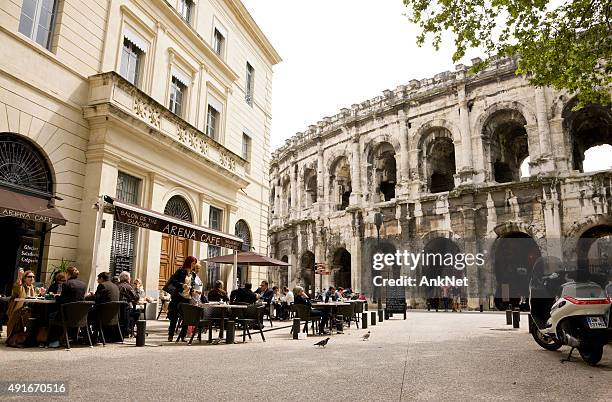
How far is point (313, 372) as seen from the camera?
5141 millimetres

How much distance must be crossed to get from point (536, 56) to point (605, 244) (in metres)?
15.2

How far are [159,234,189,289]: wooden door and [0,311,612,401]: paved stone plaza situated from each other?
4923 millimetres

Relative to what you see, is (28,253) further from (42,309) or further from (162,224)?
(162,224)

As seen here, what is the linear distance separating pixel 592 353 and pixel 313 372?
12.6 ft

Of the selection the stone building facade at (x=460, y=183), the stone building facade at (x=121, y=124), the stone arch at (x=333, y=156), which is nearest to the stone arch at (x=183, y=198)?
the stone building facade at (x=121, y=124)

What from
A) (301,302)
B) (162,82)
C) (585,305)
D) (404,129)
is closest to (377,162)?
(404,129)

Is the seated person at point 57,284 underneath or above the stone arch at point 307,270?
underneath

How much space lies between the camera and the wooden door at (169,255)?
1250 cm

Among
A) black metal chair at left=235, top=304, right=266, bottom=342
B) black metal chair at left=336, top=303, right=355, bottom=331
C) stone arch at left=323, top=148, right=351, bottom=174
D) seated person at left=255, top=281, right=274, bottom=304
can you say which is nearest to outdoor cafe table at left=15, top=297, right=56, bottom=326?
black metal chair at left=235, top=304, right=266, bottom=342

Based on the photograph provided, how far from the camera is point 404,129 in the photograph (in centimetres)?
2475

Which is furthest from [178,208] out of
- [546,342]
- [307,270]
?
[307,270]

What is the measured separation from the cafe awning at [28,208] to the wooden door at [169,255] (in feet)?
12.5

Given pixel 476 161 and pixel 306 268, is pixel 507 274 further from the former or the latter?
pixel 306 268

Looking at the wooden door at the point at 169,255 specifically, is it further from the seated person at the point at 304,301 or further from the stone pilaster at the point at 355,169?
the stone pilaster at the point at 355,169
